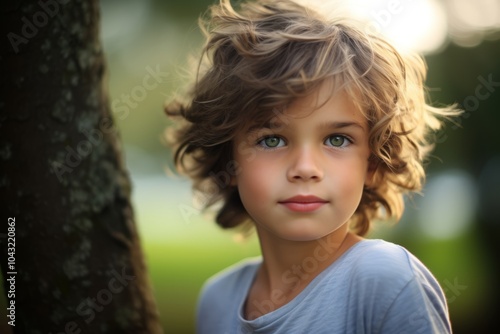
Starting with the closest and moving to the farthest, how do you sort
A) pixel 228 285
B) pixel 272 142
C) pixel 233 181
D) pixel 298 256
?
pixel 272 142 < pixel 298 256 < pixel 233 181 < pixel 228 285

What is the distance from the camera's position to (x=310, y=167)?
66.0 inches

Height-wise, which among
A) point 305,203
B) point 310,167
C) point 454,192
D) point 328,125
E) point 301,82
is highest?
point 301,82

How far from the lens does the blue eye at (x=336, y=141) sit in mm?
1744

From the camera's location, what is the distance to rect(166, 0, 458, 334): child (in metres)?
1.59

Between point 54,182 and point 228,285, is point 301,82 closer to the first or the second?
point 54,182

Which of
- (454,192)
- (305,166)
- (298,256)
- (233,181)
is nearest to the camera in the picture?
(305,166)

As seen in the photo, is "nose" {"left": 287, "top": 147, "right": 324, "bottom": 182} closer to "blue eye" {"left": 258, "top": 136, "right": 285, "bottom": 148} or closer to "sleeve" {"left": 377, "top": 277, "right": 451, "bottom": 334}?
"blue eye" {"left": 258, "top": 136, "right": 285, "bottom": 148}

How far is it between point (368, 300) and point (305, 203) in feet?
1.19

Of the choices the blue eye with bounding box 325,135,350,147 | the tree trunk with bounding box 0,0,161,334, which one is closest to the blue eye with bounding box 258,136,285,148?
the blue eye with bounding box 325,135,350,147

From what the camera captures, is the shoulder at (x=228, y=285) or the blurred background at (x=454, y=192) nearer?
the shoulder at (x=228, y=285)

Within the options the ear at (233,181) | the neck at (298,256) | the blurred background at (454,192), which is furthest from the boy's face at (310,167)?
the blurred background at (454,192)

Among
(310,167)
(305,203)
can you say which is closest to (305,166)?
(310,167)

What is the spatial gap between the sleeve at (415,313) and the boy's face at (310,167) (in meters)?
0.35

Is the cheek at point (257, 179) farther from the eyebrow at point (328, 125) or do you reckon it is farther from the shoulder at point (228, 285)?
the shoulder at point (228, 285)
